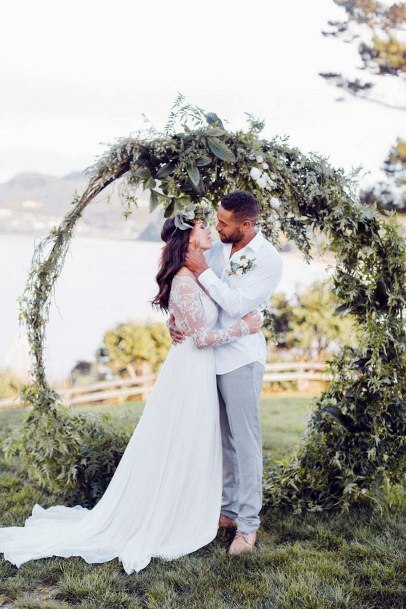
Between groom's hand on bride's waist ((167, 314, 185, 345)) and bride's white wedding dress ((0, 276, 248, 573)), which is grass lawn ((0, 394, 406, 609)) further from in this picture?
groom's hand on bride's waist ((167, 314, 185, 345))

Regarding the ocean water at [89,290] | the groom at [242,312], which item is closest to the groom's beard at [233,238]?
the groom at [242,312]

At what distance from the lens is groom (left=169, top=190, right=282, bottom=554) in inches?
139

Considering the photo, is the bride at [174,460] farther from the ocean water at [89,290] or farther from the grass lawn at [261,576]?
the ocean water at [89,290]

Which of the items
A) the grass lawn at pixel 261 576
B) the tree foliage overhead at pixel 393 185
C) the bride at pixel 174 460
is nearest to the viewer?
the grass lawn at pixel 261 576

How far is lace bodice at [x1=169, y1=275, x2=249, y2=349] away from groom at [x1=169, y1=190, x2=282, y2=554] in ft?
0.22

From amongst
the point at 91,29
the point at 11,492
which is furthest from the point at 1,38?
the point at 11,492

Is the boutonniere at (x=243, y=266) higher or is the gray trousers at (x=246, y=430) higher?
the boutonniere at (x=243, y=266)

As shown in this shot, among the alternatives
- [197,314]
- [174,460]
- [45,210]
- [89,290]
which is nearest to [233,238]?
[197,314]

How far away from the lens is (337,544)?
3.83 meters

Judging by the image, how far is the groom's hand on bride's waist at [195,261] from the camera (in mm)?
3588

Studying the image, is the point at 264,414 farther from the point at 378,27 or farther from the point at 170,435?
the point at 378,27

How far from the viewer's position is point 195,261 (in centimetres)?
360

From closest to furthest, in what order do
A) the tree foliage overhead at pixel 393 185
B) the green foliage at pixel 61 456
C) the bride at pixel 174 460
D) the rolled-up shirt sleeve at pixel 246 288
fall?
the rolled-up shirt sleeve at pixel 246 288, the bride at pixel 174 460, the green foliage at pixel 61 456, the tree foliage overhead at pixel 393 185

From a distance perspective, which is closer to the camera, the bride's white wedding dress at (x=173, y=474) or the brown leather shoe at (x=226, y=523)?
the bride's white wedding dress at (x=173, y=474)
